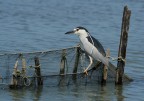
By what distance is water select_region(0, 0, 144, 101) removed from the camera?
602 inches

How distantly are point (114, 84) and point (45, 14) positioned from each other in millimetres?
16586

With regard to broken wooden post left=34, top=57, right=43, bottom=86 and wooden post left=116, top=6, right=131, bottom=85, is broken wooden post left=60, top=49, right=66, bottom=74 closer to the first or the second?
broken wooden post left=34, top=57, right=43, bottom=86

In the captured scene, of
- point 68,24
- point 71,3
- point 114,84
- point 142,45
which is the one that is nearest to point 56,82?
point 114,84

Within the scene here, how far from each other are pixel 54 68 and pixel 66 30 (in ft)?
37.8

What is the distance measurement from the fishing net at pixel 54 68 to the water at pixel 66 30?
23 cm

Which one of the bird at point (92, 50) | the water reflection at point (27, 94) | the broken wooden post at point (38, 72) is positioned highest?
the bird at point (92, 50)

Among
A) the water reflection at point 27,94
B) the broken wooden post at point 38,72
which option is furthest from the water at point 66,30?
the broken wooden post at point 38,72

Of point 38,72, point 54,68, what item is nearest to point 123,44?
point 54,68

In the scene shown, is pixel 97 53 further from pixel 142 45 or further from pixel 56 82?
pixel 142 45

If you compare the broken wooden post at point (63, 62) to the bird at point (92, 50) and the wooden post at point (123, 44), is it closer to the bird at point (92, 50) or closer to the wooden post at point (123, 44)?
the bird at point (92, 50)

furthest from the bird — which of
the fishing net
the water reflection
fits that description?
the water reflection

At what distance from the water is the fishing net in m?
0.23

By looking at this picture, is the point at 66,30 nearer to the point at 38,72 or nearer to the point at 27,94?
the point at 38,72

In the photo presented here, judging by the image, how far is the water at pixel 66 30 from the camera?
50.2 feet
